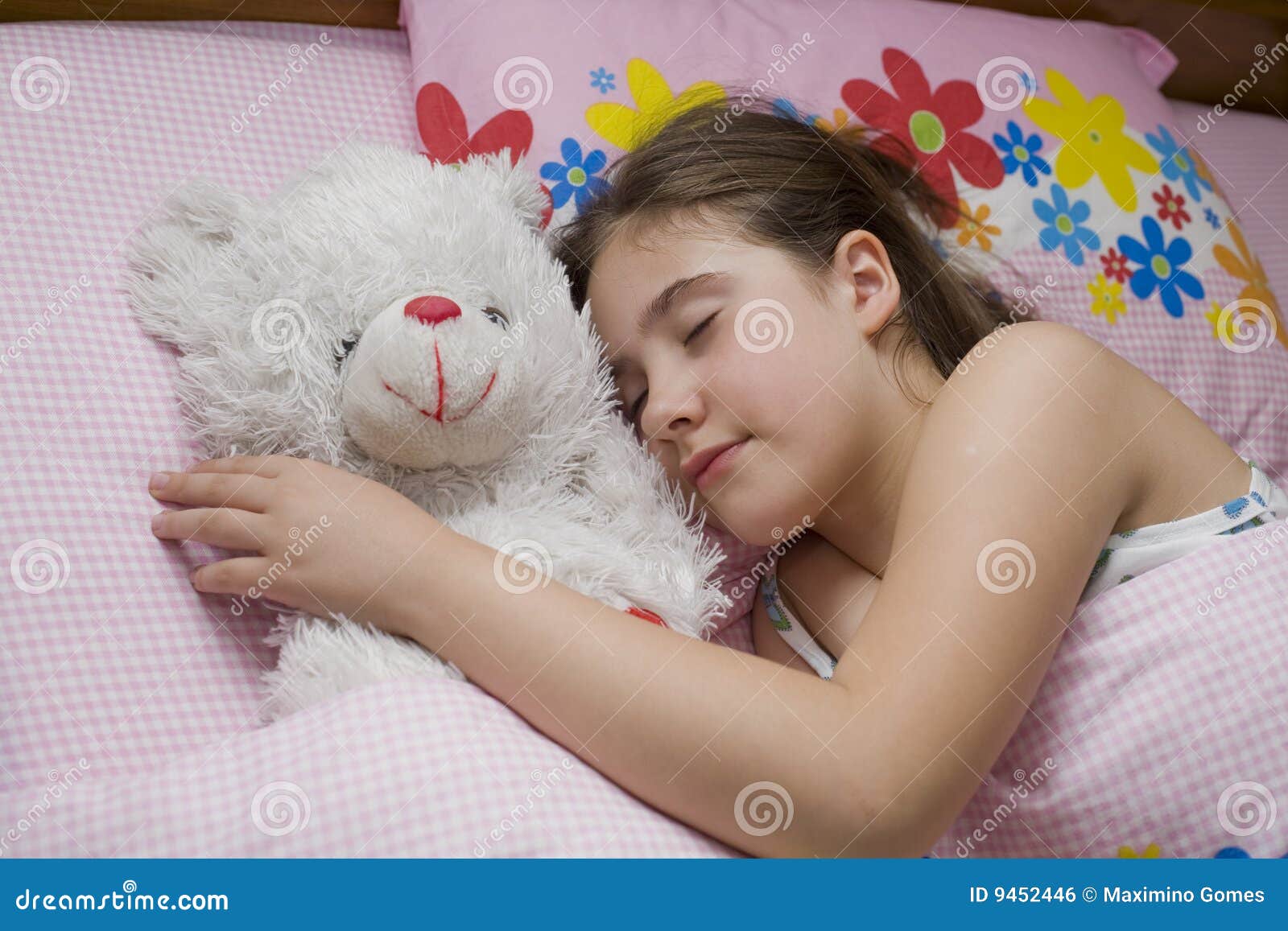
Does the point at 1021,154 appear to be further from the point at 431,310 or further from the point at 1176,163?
the point at 431,310

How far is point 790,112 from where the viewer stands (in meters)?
1.26

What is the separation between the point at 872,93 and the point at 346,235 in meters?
0.79

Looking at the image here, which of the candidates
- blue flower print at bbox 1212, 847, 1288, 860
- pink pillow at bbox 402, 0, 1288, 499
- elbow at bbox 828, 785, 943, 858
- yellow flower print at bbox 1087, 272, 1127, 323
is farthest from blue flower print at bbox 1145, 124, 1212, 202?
elbow at bbox 828, 785, 943, 858

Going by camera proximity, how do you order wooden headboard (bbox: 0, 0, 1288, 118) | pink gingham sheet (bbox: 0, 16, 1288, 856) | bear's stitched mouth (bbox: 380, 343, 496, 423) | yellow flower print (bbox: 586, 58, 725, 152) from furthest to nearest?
wooden headboard (bbox: 0, 0, 1288, 118) < yellow flower print (bbox: 586, 58, 725, 152) < bear's stitched mouth (bbox: 380, 343, 496, 423) < pink gingham sheet (bbox: 0, 16, 1288, 856)

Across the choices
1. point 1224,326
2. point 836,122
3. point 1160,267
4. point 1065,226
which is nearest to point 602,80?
point 836,122

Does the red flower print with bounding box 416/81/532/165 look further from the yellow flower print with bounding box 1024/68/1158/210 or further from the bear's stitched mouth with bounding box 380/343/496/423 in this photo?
the yellow flower print with bounding box 1024/68/1158/210

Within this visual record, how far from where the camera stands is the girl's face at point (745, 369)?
983 mm

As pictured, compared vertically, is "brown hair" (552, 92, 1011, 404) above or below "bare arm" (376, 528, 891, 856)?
above

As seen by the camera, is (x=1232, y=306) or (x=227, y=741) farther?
(x=1232, y=306)

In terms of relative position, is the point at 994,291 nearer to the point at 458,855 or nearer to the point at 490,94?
the point at 490,94

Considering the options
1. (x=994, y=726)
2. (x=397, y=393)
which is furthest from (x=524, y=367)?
(x=994, y=726)

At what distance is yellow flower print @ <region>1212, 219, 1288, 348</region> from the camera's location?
56.5 inches

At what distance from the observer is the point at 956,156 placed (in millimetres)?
1368

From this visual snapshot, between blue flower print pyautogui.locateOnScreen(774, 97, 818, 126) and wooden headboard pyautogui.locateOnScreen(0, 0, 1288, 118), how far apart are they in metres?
0.44
